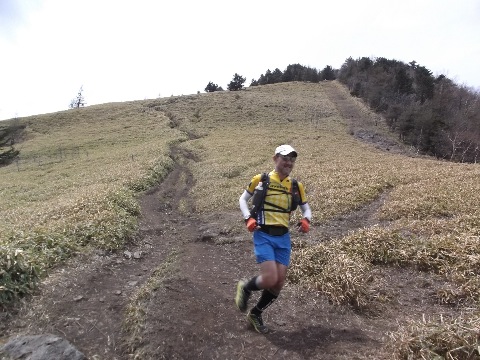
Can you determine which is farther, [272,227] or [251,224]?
[272,227]

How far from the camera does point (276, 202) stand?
21.1ft

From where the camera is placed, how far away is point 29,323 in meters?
6.64

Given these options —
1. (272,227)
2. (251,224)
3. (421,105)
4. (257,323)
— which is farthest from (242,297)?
(421,105)

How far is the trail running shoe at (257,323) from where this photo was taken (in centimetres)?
648

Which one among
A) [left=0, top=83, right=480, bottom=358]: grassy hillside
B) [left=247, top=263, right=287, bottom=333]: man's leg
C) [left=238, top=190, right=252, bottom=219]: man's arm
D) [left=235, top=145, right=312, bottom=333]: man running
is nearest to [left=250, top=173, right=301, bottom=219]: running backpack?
[left=235, top=145, right=312, bottom=333]: man running

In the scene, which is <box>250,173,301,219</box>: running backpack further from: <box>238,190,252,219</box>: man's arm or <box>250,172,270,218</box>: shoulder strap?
<box>238,190,252,219</box>: man's arm

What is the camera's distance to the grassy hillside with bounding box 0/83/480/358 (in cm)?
829

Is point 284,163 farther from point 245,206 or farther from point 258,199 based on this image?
point 245,206

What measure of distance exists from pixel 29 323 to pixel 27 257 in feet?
7.40

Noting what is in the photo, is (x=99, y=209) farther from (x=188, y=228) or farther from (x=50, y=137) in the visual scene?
(x=50, y=137)

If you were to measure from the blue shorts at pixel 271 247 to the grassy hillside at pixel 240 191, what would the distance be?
205 cm

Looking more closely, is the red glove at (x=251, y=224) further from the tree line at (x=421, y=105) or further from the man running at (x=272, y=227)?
the tree line at (x=421, y=105)

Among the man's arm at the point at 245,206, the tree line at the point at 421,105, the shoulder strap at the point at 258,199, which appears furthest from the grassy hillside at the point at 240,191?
the tree line at the point at 421,105

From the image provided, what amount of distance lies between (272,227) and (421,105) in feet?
200
